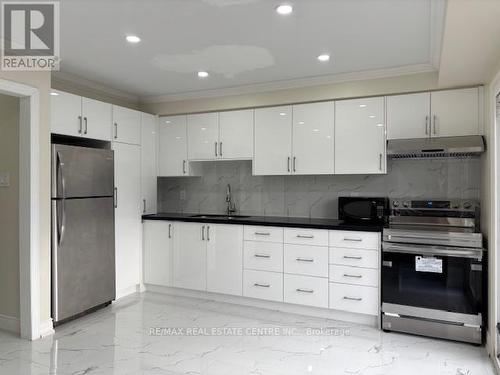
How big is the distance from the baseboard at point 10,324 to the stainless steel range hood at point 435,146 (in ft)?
11.9

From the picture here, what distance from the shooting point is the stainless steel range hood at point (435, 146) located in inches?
122

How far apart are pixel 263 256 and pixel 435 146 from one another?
191cm

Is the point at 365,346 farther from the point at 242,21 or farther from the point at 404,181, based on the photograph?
the point at 242,21

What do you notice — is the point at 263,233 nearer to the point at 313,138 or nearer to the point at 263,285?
the point at 263,285

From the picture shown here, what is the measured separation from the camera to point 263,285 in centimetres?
384

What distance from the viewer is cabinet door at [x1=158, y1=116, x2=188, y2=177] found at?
4609 millimetres

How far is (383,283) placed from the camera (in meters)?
3.32

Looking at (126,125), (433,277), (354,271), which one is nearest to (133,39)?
(126,125)

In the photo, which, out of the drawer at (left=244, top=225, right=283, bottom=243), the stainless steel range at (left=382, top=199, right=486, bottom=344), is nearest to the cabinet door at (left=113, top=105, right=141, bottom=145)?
the drawer at (left=244, top=225, right=283, bottom=243)

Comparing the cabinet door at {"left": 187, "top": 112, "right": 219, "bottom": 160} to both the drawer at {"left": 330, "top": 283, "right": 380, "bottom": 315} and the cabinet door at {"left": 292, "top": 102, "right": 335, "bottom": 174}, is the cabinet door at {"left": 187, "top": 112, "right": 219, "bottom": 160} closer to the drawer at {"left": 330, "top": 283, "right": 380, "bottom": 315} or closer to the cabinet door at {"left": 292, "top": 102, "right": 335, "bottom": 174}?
the cabinet door at {"left": 292, "top": 102, "right": 335, "bottom": 174}

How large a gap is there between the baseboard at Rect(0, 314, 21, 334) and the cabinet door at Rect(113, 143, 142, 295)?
1.03 metres

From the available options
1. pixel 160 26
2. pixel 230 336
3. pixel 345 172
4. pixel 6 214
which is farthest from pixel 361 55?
pixel 6 214

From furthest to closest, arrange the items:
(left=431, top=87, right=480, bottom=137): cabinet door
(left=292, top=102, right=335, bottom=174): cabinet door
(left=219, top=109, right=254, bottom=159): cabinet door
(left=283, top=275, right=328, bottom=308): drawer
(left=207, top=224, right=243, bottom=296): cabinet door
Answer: (left=219, top=109, right=254, bottom=159): cabinet door, (left=207, top=224, right=243, bottom=296): cabinet door, (left=292, top=102, right=335, bottom=174): cabinet door, (left=283, top=275, right=328, bottom=308): drawer, (left=431, top=87, right=480, bottom=137): cabinet door

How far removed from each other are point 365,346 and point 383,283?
0.60 m
